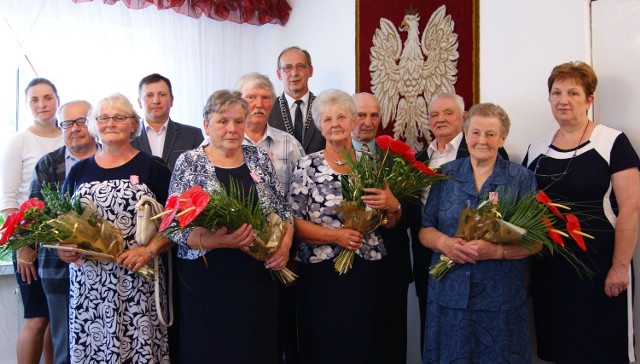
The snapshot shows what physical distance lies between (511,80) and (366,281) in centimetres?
160

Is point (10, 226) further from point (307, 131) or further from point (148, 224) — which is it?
point (307, 131)

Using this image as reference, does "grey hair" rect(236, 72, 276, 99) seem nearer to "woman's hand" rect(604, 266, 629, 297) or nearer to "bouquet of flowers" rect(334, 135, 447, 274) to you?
"bouquet of flowers" rect(334, 135, 447, 274)

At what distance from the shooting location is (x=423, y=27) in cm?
389

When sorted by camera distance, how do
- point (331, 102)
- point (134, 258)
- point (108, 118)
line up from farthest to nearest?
point (331, 102) → point (108, 118) → point (134, 258)

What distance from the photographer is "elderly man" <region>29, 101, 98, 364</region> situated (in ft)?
9.23

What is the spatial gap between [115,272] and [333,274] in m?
0.99

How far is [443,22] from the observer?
372cm

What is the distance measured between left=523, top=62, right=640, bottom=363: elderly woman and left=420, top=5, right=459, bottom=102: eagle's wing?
1.00m

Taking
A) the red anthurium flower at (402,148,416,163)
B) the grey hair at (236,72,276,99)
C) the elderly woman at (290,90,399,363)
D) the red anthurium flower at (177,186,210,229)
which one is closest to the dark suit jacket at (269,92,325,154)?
the grey hair at (236,72,276,99)

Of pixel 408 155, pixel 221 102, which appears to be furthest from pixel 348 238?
pixel 221 102

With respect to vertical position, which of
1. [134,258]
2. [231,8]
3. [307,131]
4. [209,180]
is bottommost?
[134,258]

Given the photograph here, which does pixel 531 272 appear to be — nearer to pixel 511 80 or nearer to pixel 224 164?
pixel 511 80

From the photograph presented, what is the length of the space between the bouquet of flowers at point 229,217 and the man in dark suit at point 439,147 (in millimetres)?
840

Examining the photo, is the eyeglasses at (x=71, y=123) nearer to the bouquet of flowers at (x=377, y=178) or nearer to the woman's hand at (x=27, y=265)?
the woman's hand at (x=27, y=265)
